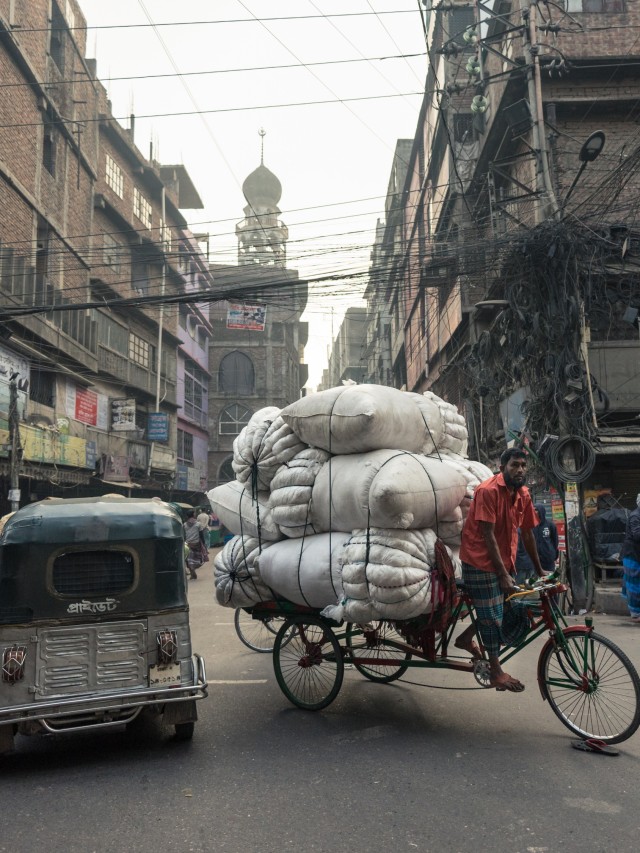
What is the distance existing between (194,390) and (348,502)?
3895 centimetres

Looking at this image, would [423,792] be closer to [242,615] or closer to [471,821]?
[471,821]

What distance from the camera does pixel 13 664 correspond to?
3969 millimetres

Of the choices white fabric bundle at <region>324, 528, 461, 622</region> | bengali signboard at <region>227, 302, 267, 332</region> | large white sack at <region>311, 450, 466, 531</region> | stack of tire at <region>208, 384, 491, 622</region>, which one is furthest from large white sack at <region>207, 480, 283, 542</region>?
bengali signboard at <region>227, 302, 267, 332</region>

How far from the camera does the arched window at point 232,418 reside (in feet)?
159

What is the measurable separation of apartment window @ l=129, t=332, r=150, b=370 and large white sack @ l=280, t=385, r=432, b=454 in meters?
24.9

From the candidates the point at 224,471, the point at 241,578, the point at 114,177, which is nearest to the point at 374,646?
the point at 241,578

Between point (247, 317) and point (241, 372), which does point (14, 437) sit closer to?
point (247, 317)

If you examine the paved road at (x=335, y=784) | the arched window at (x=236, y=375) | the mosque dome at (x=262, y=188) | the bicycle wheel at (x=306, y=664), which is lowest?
the paved road at (x=335, y=784)

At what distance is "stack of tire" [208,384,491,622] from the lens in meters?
4.18

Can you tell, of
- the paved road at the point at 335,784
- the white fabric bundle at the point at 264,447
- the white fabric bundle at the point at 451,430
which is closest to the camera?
the paved road at the point at 335,784

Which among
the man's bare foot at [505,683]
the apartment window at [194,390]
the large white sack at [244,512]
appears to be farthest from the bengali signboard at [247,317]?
the man's bare foot at [505,683]

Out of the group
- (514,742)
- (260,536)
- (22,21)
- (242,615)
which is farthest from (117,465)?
(514,742)

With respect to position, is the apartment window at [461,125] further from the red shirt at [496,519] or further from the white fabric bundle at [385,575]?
the white fabric bundle at [385,575]

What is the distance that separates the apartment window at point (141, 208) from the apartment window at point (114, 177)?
1637 mm
